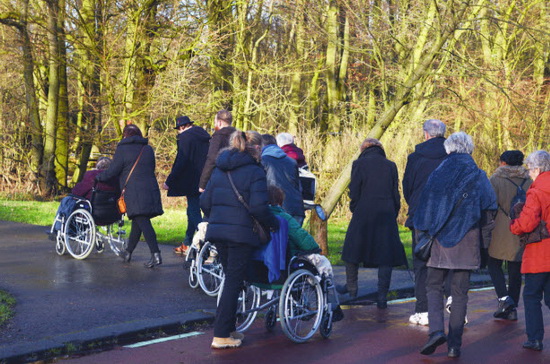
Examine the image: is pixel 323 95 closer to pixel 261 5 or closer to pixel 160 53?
pixel 261 5

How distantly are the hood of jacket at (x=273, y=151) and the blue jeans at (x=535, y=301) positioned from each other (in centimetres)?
321

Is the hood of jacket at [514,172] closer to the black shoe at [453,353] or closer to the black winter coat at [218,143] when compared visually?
the black shoe at [453,353]

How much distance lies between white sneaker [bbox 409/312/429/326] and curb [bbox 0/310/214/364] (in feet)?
6.65

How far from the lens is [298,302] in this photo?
7.16m

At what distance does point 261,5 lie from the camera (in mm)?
24078

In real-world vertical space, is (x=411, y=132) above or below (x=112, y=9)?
below

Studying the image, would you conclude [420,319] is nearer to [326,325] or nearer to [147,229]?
[326,325]

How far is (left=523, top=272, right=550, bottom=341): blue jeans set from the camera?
278 inches

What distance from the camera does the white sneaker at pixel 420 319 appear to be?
8016 mm

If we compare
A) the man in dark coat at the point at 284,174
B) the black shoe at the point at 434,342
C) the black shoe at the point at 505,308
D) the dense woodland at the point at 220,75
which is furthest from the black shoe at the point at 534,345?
the dense woodland at the point at 220,75

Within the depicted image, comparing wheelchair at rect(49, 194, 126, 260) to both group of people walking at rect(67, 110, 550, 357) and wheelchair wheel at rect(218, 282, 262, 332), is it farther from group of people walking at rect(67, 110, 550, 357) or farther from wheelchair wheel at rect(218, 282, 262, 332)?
group of people walking at rect(67, 110, 550, 357)

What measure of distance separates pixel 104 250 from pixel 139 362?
20.9ft

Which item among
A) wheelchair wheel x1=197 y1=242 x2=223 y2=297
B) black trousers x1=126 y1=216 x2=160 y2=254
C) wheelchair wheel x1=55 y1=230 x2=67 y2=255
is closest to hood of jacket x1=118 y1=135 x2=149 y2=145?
black trousers x1=126 y1=216 x2=160 y2=254

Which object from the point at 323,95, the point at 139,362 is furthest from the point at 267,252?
the point at 323,95
